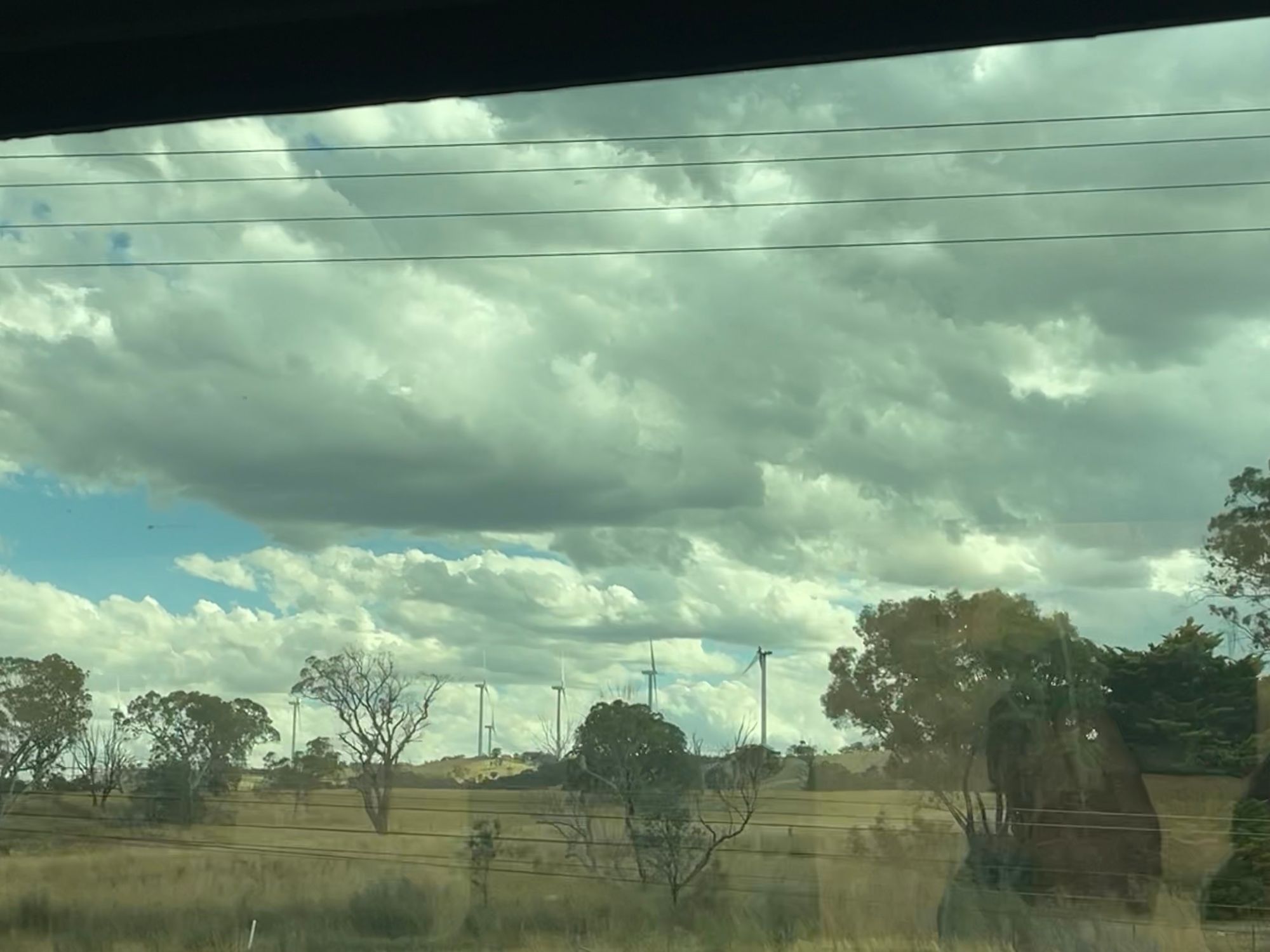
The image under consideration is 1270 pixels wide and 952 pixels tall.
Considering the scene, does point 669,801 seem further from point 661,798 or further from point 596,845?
point 596,845

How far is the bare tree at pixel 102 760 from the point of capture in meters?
3.70

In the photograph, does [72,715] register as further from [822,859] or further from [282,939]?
[822,859]

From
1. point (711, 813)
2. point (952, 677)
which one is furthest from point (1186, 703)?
point (711, 813)

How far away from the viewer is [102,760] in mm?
3723

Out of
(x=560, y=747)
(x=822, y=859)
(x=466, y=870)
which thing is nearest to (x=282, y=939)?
(x=466, y=870)

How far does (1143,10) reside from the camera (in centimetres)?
204

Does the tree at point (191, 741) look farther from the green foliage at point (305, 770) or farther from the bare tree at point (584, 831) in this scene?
the bare tree at point (584, 831)

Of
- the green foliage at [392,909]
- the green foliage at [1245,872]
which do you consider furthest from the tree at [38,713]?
the green foliage at [1245,872]

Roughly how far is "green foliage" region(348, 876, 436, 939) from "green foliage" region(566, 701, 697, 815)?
1.64ft

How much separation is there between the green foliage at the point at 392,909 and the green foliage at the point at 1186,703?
191cm

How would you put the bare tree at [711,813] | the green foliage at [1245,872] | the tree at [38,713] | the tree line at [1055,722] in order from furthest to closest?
1. the tree at [38,713]
2. the bare tree at [711,813]
3. the tree line at [1055,722]
4. the green foliage at [1245,872]

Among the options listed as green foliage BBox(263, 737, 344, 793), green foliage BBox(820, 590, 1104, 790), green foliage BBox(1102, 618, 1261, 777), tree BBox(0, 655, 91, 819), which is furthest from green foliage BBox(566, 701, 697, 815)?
tree BBox(0, 655, 91, 819)

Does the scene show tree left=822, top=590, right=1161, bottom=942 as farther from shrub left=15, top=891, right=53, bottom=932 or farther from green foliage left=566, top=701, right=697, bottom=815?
shrub left=15, top=891, right=53, bottom=932

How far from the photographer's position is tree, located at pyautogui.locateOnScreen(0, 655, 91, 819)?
3621mm
